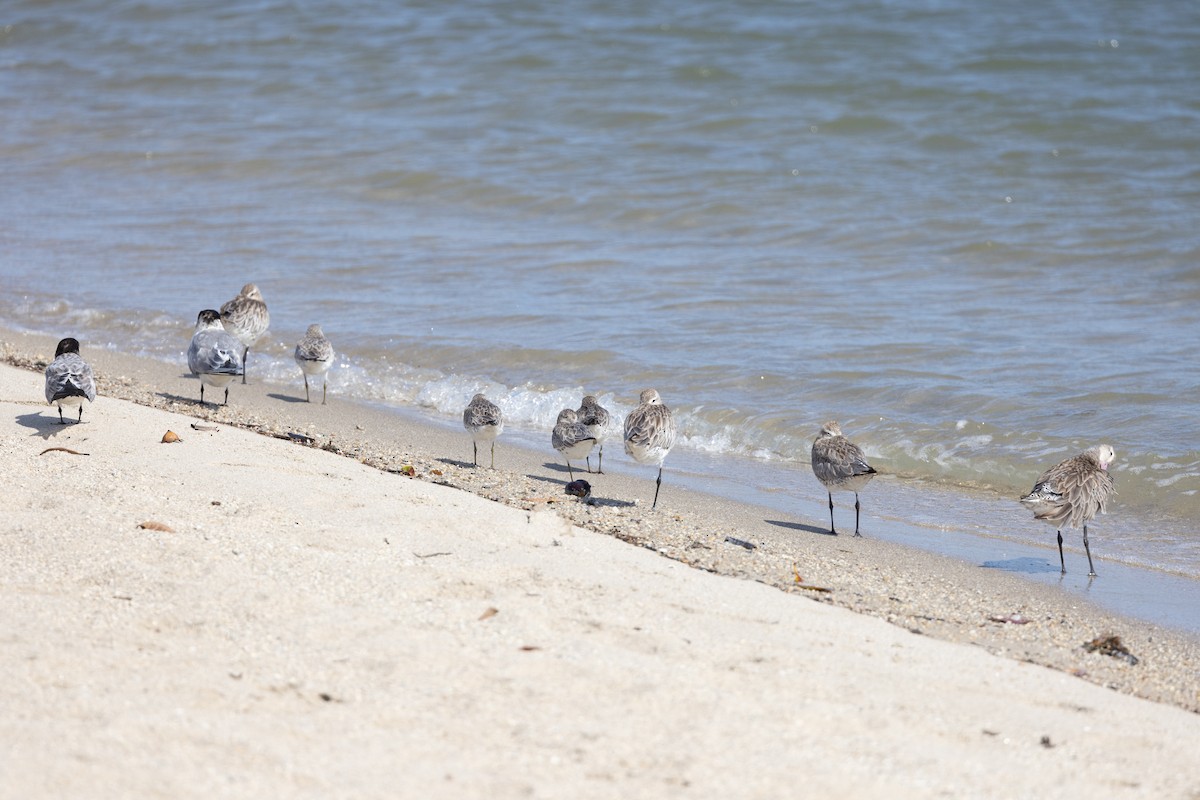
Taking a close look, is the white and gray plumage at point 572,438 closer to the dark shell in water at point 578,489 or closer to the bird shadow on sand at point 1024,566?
the dark shell in water at point 578,489

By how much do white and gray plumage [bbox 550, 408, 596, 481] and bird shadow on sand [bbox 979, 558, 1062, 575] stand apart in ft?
9.25

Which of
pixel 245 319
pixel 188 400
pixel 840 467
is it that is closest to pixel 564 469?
pixel 840 467

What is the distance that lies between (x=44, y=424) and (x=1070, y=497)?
6434mm

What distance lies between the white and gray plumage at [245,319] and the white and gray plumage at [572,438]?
3709 mm

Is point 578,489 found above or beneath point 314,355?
beneath

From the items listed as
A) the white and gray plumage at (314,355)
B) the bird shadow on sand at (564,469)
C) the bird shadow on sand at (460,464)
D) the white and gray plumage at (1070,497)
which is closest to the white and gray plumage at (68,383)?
the bird shadow on sand at (460,464)

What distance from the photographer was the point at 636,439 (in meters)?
8.91

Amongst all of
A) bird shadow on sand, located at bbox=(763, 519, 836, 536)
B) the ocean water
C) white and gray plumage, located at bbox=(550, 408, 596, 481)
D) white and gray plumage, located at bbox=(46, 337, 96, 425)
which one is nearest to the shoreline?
bird shadow on sand, located at bbox=(763, 519, 836, 536)

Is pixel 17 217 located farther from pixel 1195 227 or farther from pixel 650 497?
pixel 1195 227

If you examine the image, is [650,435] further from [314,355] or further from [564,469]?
[314,355]

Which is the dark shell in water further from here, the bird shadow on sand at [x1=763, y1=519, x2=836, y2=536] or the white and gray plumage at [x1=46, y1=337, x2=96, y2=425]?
the white and gray plumage at [x1=46, y1=337, x2=96, y2=425]

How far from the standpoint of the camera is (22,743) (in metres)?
4.18

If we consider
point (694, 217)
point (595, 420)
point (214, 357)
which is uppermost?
point (694, 217)

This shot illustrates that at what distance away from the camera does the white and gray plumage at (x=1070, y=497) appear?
317 inches
